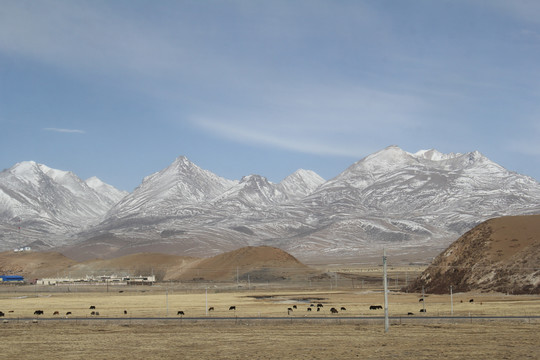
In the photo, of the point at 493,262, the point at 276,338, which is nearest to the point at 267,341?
the point at 276,338

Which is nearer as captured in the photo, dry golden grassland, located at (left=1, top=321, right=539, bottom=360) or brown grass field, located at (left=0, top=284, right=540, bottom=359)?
dry golden grassland, located at (left=1, top=321, right=539, bottom=360)

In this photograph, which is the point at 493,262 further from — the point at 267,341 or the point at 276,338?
the point at 267,341

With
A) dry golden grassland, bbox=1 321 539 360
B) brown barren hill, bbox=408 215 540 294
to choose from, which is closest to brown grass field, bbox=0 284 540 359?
dry golden grassland, bbox=1 321 539 360

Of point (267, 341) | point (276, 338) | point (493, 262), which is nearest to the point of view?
point (267, 341)

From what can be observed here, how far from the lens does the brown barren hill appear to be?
437 ft

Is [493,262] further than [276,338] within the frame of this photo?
Yes

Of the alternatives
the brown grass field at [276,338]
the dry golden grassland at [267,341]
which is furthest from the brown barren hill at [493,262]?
the dry golden grassland at [267,341]

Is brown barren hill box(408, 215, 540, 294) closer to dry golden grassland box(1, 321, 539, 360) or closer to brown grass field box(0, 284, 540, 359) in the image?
brown grass field box(0, 284, 540, 359)

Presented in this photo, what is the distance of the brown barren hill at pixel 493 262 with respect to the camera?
437 ft

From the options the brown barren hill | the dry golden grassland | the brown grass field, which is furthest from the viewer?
the brown barren hill

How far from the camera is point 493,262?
14362 centimetres

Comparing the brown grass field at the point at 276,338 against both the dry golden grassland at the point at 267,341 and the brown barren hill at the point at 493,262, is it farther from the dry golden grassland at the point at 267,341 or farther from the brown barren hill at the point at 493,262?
the brown barren hill at the point at 493,262

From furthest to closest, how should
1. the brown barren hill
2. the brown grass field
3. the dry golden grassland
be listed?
1. the brown barren hill
2. the brown grass field
3. the dry golden grassland

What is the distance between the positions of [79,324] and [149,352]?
88.8 feet
